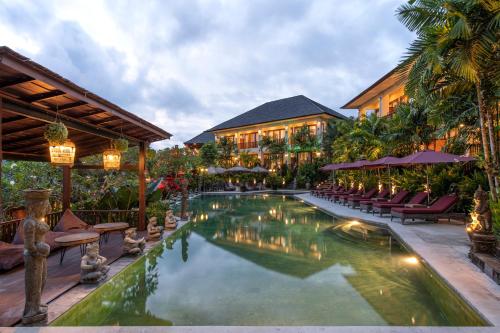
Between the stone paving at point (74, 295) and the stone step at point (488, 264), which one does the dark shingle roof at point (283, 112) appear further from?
the stone paving at point (74, 295)

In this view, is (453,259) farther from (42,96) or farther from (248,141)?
(248,141)

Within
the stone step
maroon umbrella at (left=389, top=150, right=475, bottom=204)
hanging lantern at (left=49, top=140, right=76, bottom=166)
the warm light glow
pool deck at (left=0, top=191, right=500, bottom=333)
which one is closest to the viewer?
pool deck at (left=0, top=191, right=500, bottom=333)

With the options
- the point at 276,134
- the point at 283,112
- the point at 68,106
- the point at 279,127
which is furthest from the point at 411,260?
the point at 276,134

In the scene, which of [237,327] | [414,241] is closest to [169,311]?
[237,327]

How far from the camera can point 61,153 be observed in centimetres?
493

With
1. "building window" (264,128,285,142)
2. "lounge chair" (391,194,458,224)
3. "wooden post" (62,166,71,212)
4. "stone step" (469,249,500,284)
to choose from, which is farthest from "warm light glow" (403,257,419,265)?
"building window" (264,128,285,142)

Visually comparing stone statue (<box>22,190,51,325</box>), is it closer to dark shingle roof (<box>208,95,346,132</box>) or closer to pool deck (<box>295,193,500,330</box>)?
pool deck (<box>295,193,500,330</box>)

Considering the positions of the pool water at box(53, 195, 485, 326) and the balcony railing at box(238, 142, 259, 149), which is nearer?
the pool water at box(53, 195, 485, 326)

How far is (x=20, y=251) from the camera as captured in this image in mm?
5152

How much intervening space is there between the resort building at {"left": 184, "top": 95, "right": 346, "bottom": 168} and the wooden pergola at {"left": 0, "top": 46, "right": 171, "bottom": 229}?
25.0m

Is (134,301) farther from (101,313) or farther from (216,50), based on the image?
(216,50)

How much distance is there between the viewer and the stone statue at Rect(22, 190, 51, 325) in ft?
10.6

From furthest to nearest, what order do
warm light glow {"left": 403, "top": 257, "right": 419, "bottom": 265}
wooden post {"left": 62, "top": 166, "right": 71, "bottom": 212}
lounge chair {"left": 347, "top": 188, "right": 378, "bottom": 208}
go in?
lounge chair {"left": 347, "top": 188, "right": 378, "bottom": 208}
wooden post {"left": 62, "top": 166, "right": 71, "bottom": 212}
warm light glow {"left": 403, "top": 257, "right": 419, "bottom": 265}

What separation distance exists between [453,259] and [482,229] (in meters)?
0.79
